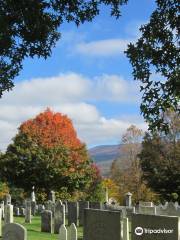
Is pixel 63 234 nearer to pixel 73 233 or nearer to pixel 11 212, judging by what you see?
pixel 73 233

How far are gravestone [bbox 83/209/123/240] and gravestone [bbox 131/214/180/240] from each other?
32.6 inches

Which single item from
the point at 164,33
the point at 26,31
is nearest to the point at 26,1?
the point at 26,31

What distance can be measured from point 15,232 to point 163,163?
4673cm

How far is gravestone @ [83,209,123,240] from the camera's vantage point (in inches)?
518

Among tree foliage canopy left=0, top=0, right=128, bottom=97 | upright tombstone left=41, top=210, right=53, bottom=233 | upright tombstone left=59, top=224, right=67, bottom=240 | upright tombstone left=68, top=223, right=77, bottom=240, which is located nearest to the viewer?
tree foliage canopy left=0, top=0, right=128, bottom=97

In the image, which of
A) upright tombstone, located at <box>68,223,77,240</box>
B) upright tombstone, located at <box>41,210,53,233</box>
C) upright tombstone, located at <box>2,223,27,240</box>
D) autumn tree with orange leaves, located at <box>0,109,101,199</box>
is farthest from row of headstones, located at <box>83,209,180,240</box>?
autumn tree with orange leaves, located at <box>0,109,101,199</box>

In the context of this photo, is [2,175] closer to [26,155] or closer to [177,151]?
[26,155]

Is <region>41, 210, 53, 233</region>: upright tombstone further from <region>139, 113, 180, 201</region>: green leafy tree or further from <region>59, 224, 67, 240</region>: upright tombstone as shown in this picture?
<region>139, 113, 180, 201</region>: green leafy tree

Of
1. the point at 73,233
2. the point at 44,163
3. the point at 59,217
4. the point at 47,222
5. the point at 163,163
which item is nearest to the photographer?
the point at 73,233

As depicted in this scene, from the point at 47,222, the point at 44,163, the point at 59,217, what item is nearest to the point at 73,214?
the point at 59,217

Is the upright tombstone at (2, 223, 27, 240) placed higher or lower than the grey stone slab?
higher

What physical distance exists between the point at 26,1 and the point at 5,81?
2002mm

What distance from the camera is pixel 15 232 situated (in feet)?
40.1

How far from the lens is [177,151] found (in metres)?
58.8
